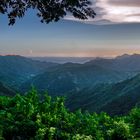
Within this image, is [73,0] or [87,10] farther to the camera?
[87,10]

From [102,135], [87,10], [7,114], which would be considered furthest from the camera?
[102,135]

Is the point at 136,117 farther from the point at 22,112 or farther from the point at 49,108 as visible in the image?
the point at 22,112

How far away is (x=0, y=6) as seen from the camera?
16516 mm

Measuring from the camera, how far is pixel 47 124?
20.8 meters

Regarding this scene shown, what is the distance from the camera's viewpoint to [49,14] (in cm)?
1689

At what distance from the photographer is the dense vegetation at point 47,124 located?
1959cm

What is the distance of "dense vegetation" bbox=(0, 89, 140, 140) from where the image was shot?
19594 millimetres

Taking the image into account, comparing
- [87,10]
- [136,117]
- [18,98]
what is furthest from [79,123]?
[87,10]

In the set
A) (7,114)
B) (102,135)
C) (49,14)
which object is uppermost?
(49,14)

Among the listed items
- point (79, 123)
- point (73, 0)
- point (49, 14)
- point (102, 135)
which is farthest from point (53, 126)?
point (73, 0)

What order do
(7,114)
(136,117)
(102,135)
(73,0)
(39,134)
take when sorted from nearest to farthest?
(73,0)
(39,134)
(7,114)
(102,135)
(136,117)

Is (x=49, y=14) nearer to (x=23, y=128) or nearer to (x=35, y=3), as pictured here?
(x=35, y=3)

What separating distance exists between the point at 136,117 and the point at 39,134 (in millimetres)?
9388

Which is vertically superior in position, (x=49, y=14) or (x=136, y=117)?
(x=49, y=14)
